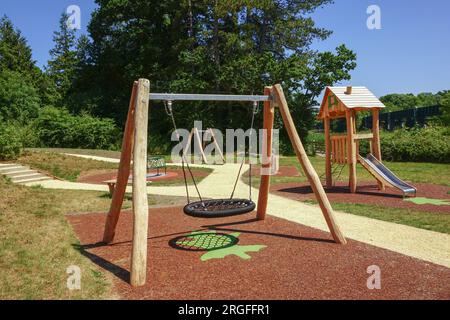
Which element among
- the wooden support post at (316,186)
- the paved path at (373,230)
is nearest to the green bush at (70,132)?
the paved path at (373,230)

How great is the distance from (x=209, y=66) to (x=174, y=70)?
3180 millimetres

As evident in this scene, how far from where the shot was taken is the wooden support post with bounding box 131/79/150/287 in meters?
4.38

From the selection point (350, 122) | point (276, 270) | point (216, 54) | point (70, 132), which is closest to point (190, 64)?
point (216, 54)

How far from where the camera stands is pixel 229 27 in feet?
100

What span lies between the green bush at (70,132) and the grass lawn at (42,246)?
17591 mm

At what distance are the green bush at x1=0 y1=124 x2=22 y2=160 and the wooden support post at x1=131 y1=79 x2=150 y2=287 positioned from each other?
41.9 ft

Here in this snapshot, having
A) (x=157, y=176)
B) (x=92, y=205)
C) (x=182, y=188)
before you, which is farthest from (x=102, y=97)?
(x=92, y=205)

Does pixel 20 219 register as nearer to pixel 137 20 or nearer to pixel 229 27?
pixel 229 27

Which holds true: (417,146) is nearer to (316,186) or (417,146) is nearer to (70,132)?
(316,186)

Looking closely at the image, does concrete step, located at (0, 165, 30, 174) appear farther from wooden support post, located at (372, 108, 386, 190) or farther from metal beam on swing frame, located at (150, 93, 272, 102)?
wooden support post, located at (372, 108, 386, 190)

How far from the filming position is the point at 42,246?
5.77 meters

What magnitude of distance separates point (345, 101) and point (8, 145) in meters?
13.3

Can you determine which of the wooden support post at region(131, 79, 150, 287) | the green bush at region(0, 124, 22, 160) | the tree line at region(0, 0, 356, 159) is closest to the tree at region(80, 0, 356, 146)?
the tree line at region(0, 0, 356, 159)

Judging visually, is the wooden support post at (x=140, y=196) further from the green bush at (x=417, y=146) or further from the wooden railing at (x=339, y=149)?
the green bush at (x=417, y=146)
